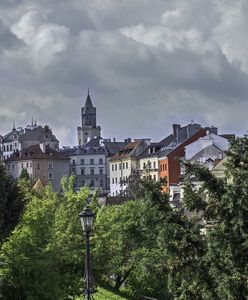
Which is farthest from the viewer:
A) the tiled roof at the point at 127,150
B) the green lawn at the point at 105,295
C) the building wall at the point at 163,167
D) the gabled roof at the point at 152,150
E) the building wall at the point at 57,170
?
the building wall at the point at 57,170

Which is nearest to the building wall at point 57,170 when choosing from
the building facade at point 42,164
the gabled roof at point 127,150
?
the building facade at point 42,164

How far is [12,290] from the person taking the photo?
3759cm

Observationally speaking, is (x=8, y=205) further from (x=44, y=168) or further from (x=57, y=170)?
(x=57, y=170)

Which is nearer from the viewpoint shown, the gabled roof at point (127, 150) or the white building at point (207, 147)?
the white building at point (207, 147)

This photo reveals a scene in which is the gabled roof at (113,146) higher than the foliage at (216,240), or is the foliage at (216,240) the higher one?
the gabled roof at (113,146)

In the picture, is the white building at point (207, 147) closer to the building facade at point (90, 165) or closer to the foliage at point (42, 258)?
the building facade at point (90, 165)

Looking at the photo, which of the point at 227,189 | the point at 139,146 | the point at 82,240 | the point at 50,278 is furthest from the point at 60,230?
the point at 139,146

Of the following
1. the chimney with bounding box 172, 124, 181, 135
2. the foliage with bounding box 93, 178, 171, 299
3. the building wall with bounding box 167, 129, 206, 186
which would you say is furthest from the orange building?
the foliage with bounding box 93, 178, 171, 299

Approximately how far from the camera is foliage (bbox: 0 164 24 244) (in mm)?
40475

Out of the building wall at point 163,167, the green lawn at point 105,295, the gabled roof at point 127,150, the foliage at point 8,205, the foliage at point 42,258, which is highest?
the gabled roof at point 127,150

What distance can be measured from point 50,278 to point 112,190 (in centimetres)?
12362

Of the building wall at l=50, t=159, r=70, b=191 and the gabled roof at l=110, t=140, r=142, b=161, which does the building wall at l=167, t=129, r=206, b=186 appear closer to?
the gabled roof at l=110, t=140, r=142, b=161

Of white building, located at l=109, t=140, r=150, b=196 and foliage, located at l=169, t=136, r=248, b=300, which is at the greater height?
white building, located at l=109, t=140, r=150, b=196

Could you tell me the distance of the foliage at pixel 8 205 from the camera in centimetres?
4047
